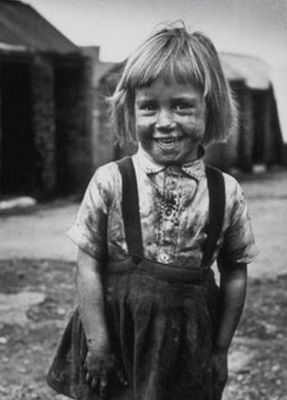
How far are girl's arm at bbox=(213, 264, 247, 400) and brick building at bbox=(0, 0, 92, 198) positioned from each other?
353 inches

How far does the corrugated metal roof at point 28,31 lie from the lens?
1087cm

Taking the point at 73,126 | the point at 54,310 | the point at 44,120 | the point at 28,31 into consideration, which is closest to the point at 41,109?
the point at 44,120

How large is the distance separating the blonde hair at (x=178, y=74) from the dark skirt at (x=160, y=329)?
45 centimetres

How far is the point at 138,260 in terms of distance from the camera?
208cm

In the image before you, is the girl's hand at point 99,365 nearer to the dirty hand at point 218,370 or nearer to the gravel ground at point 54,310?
the dirty hand at point 218,370

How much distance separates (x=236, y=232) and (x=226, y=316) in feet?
0.85

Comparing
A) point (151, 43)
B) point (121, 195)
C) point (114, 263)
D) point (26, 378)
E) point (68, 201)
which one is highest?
point (151, 43)

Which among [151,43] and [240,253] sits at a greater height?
[151,43]

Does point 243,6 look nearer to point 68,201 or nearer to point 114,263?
point 68,201

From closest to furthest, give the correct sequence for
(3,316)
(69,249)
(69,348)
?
(69,348)
(3,316)
(69,249)

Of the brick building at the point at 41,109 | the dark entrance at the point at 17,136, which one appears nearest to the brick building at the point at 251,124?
the brick building at the point at 41,109

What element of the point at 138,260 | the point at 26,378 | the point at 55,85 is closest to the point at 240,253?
the point at 138,260

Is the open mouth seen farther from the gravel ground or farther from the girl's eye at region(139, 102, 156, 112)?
the gravel ground

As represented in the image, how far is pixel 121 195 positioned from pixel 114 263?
0.66 ft
